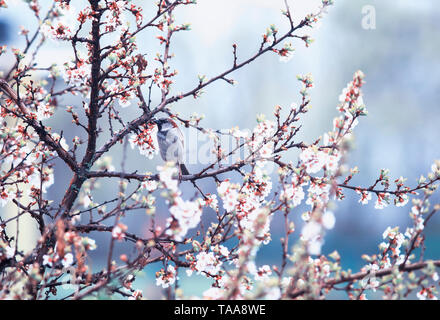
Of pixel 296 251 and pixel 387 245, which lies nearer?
pixel 296 251

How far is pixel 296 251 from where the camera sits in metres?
1.43

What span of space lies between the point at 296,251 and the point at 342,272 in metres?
0.26

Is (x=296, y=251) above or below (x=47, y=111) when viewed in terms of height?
below

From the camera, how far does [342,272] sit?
5.06ft

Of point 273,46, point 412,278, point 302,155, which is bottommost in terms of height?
point 412,278

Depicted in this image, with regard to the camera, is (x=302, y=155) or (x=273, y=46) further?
(x=273, y=46)

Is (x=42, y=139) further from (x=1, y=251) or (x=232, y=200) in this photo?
(x=232, y=200)

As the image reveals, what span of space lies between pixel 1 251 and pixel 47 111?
2.99 feet

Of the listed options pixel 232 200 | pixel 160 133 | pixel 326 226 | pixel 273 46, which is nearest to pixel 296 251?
pixel 326 226

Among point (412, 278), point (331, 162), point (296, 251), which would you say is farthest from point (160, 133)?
point (412, 278)
